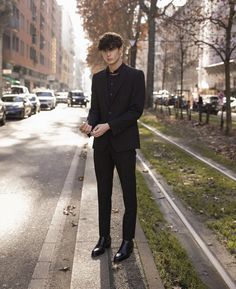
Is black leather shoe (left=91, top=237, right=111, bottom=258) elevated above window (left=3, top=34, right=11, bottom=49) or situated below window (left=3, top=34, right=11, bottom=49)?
below

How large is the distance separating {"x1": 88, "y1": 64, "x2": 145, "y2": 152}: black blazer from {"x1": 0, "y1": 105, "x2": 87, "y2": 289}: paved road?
131 cm

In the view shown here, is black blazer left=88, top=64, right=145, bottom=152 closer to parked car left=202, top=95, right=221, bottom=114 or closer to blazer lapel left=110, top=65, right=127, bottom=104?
blazer lapel left=110, top=65, right=127, bottom=104

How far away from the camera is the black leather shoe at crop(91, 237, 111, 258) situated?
4.61 m

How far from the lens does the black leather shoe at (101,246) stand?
461 centimetres

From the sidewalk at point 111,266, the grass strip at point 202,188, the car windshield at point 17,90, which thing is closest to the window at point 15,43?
the car windshield at point 17,90

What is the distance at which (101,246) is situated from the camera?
4.70 meters

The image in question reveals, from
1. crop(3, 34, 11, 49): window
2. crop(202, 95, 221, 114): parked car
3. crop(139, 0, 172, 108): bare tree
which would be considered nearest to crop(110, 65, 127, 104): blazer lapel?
crop(139, 0, 172, 108): bare tree

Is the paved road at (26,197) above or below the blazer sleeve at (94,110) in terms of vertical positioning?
below

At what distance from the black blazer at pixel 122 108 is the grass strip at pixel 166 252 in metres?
1.07

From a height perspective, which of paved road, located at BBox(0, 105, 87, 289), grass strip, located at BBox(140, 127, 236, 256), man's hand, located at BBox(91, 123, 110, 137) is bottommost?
paved road, located at BBox(0, 105, 87, 289)

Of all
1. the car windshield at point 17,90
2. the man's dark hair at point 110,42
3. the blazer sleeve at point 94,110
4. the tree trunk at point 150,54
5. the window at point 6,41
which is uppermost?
the window at point 6,41

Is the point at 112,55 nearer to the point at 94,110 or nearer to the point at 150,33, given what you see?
the point at 94,110

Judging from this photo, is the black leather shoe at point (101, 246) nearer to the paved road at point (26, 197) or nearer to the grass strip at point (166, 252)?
the grass strip at point (166, 252)

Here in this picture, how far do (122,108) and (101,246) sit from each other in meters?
1.32
